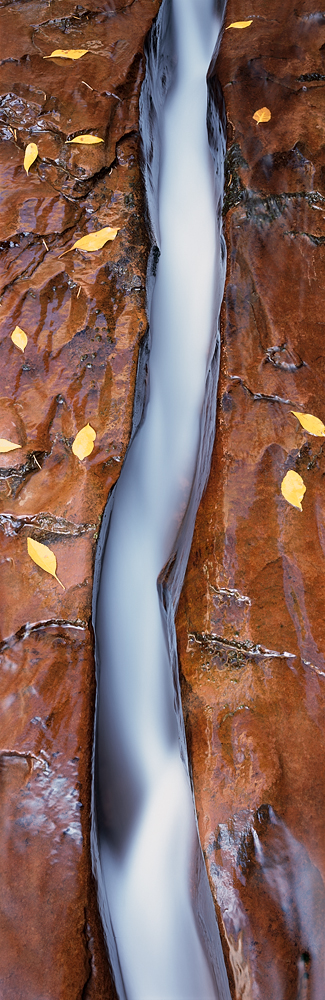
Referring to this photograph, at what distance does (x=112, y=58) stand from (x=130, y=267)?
1295 millimetres

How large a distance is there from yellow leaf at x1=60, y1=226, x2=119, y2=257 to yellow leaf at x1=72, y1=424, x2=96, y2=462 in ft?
2.88

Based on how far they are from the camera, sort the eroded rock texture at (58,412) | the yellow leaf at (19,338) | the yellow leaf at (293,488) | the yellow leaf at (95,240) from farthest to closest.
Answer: the yellow leaf at (95,240)
the yellow leaf at (19,338)
the yellow leaf at (293,488)
the eroded rock texture at (58,412)

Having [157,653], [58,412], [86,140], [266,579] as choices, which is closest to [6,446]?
[58,412]

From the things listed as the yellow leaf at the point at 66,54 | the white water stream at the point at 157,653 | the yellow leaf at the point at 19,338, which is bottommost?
the white water stream at the point at 157,653

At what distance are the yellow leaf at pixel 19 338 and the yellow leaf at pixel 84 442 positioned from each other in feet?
1.55

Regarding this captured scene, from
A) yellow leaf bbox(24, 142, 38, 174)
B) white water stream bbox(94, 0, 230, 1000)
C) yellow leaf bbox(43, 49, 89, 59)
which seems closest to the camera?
white water stream bbox(94, 0, 230, 1000)

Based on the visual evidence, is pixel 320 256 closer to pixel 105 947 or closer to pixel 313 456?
pixel 313 456

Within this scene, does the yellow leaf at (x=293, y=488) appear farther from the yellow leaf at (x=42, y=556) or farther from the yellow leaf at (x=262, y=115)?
the yellow leaf at (x=262, y=115)

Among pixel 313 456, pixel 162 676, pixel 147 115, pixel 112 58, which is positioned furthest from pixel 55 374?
pixel 112 58

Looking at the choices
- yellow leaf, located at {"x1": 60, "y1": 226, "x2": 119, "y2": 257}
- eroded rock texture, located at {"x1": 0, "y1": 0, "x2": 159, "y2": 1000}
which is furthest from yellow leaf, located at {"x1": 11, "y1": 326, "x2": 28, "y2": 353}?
yellow leaf, located at {"x1": 60, "y1": 226, "x2": 119, "y2": 257}

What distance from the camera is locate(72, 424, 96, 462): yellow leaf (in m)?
2.32

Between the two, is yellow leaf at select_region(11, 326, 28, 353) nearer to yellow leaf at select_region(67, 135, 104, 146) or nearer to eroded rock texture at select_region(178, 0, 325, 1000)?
eroded rock texture at select_region(178, 0, 325, 1000)

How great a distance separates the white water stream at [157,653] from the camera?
77.5 inches

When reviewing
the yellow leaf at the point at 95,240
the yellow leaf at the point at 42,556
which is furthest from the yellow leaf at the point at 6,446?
the yellow leaf at the point at 95,240
